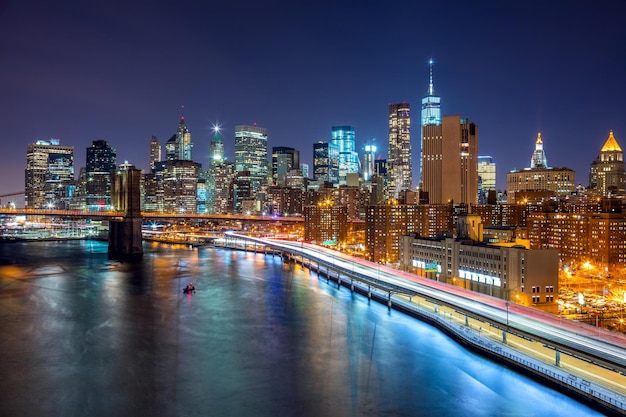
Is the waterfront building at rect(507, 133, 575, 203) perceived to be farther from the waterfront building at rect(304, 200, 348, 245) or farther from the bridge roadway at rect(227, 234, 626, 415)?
the bridge roadway at rect(227, 234, 626, 415)

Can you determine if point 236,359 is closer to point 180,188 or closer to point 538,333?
point 538,333

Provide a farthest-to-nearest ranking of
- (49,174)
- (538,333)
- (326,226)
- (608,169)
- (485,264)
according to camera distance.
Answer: (49,174) → (608,169) → (326,226) → (485,264) → (538,333)

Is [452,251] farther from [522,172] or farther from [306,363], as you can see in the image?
[522,172]

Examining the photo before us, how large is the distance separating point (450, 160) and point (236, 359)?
176 feet

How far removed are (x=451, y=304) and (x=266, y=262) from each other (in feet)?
112

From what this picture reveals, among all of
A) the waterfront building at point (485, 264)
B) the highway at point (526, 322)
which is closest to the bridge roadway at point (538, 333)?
the highway at point (526, 322)

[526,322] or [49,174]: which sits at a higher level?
[49,174]

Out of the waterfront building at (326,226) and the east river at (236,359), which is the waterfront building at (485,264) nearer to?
the east river at (236,359)

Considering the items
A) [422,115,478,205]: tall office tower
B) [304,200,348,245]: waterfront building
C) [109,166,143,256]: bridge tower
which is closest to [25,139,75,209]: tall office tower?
[109,166,143,256]: bridge tower

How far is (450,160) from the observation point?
69188 millimetres

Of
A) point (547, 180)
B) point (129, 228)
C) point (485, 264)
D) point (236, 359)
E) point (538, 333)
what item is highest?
point (547, 180)

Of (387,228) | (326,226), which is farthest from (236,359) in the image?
(326,226)

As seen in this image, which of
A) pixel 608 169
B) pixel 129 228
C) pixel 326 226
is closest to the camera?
pixel 129 228

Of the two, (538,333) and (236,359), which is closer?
(538,333)
